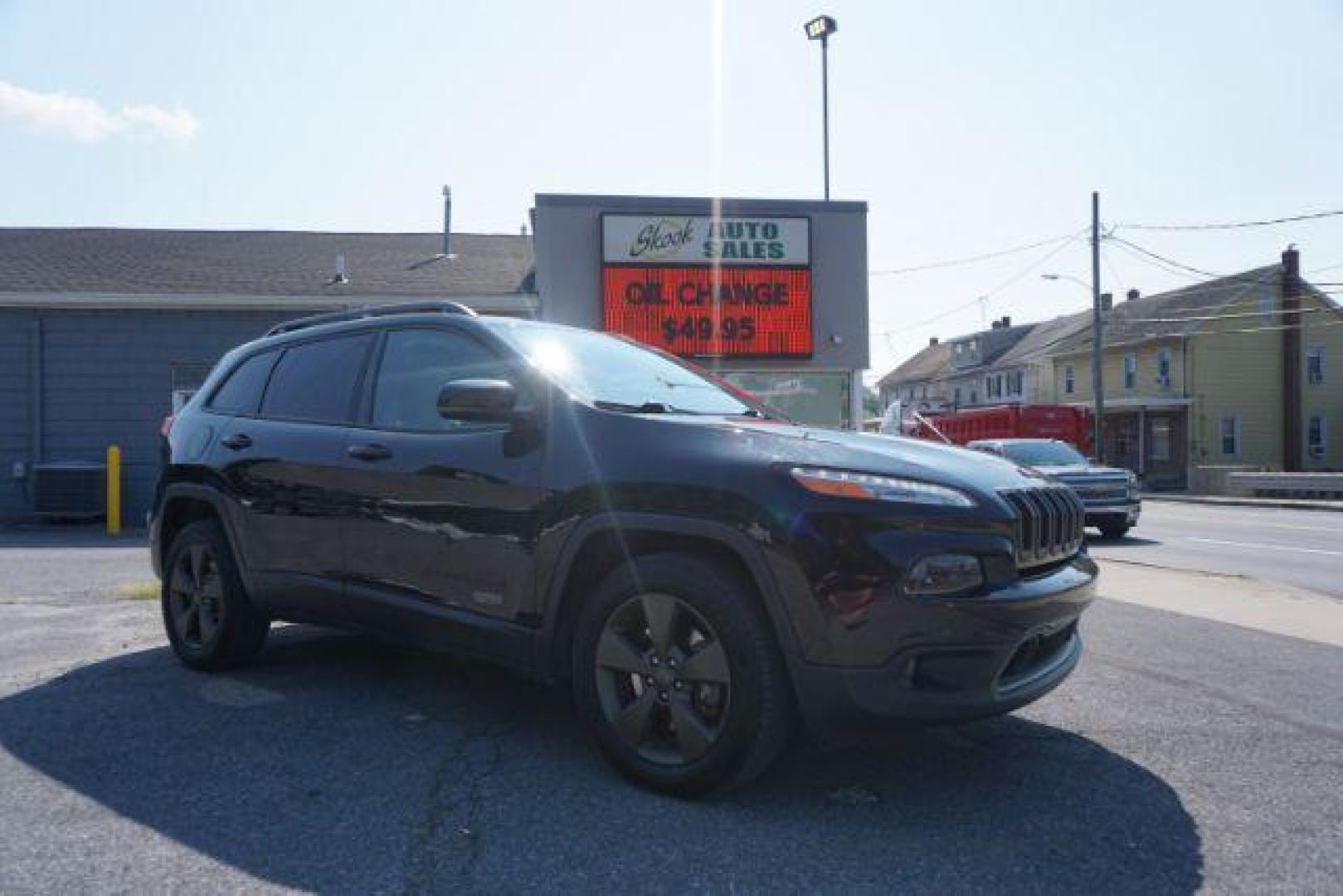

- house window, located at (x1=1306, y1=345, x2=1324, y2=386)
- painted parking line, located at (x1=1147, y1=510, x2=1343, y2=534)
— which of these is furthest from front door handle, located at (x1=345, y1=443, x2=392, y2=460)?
house window, located at (x1=1306, y1=345, x2=1324, y2=386)

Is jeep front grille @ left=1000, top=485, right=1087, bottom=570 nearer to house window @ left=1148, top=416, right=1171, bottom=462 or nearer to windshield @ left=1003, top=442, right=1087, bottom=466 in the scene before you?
windshield @ left=1003, top=442, right=1087, bottom=466

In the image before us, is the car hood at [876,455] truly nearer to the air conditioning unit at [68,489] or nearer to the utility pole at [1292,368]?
the air conditioning unit at [68,489]

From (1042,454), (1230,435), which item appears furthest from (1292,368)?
(1042,454)

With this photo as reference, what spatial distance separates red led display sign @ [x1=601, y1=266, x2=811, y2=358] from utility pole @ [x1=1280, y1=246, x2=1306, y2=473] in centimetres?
3265

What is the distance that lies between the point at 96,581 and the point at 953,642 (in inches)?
314

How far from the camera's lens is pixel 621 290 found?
1442cm

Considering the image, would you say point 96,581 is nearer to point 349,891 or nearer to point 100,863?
point 100,863

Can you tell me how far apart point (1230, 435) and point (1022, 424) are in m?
17.1

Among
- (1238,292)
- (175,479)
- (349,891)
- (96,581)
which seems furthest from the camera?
(1238,292)

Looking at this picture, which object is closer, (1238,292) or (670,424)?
(670,424)

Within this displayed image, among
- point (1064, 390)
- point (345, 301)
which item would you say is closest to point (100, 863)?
point (345, 301)

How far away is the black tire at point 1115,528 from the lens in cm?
1555

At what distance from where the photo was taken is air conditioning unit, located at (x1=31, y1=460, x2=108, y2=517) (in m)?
14.9

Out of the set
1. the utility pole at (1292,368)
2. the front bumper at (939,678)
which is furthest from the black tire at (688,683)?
the utility pole at (1292,368)
